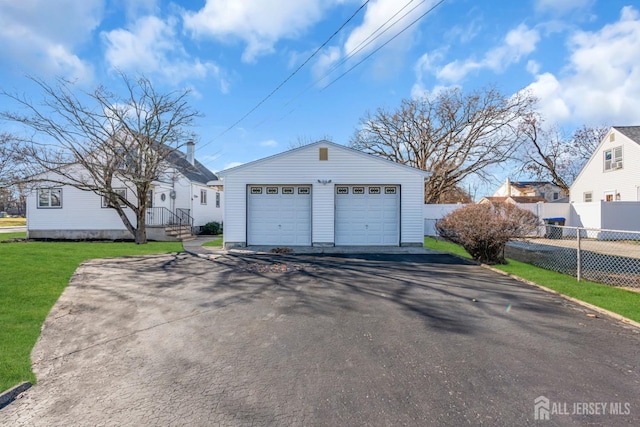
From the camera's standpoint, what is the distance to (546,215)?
2059cm

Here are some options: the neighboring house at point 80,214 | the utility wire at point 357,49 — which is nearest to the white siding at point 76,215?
the neighboring house at point 80,214

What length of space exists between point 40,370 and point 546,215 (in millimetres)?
24708

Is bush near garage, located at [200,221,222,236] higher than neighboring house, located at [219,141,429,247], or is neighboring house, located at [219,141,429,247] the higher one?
neighboring house, located at [219,141,429,247]

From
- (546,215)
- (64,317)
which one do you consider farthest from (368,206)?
(546,215)

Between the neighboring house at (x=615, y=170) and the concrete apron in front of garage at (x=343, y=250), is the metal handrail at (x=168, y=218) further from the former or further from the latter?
the neighboring house at (x=615, y=170)

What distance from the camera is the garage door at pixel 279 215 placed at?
13.2m

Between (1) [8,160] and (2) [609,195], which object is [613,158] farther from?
(1) [8,160]

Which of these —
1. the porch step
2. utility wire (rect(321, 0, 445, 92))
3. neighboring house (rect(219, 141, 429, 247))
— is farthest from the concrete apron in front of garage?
utility wire (rect(321, 0, 445, 92))

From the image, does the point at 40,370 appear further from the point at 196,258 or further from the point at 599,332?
the point at 196,258

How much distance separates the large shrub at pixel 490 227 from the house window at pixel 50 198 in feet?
68.5

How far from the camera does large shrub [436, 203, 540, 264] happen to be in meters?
8.83

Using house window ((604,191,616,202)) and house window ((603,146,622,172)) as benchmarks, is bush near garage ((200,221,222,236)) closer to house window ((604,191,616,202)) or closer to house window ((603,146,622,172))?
house window ((604,191,616,202))

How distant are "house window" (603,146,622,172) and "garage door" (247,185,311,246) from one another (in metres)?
20.0

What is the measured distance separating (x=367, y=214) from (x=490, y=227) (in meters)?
5.22
